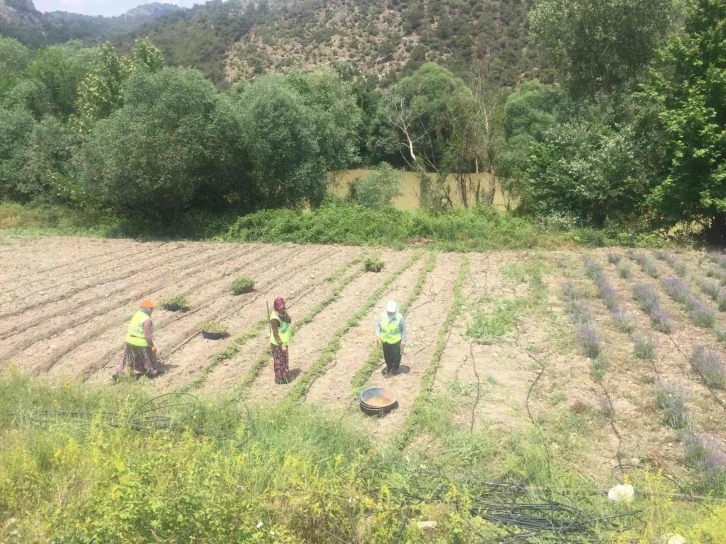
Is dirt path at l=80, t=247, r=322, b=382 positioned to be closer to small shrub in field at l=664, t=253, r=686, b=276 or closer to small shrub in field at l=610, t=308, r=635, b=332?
small shrub in field at l=610, t=308, r=635, b=332

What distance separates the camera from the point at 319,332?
948cm

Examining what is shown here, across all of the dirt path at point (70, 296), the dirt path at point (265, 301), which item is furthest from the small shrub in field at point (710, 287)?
the dirt path at point (70, 296)

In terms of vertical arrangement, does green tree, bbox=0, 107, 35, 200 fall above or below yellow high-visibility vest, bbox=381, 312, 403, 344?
above

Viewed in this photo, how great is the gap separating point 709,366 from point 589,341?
1.57 meters

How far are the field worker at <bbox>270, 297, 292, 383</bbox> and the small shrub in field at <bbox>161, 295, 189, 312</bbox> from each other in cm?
384

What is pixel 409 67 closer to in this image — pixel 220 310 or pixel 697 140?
pixel 697 140

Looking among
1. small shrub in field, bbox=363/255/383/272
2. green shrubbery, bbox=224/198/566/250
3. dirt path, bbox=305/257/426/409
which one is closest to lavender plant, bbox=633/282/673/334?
dirt path, bbox=305/257/426/409

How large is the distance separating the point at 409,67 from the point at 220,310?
47.7 metres

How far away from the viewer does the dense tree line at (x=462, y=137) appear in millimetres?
14812

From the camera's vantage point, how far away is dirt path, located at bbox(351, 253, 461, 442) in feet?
20.8

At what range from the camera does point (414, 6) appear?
64.6 metres

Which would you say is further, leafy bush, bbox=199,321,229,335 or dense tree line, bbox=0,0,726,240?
dense tree line, bbox=0,0,726,240

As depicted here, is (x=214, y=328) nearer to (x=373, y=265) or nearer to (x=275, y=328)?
(x=275, y=328)

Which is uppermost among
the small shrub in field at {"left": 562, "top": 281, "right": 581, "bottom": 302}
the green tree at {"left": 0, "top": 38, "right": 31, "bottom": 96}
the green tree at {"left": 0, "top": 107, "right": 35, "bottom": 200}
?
Answer: the green tree at {"left": 0, "top": 38, "right": 31, "bottom": 96}
